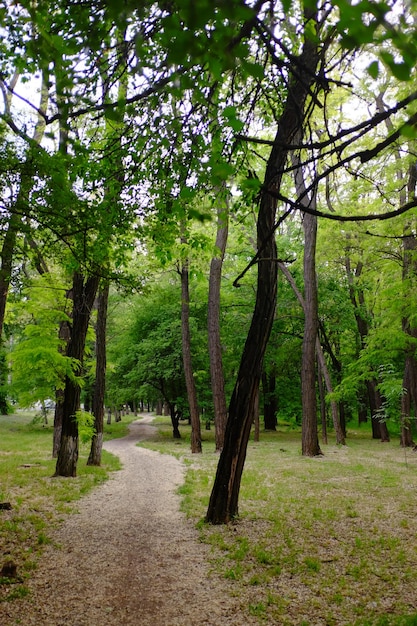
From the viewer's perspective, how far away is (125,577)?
436cm

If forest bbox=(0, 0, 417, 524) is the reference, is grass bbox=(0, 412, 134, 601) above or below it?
below

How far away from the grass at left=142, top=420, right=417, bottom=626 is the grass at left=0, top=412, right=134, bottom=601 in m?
2.07

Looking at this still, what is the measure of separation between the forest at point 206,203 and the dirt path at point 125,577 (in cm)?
115

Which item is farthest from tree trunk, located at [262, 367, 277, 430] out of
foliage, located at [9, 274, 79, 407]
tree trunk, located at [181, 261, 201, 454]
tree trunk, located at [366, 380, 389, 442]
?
foliage, located at [9, 274, 79, 407]

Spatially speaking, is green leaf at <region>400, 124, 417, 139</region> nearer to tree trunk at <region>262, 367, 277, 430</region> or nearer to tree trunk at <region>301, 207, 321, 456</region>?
tree trunk at <region>301, 207, 321, 456</region>

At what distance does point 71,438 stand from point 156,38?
836cm

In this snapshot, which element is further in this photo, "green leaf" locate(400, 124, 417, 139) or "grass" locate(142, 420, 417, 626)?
"grass" locate(142, 420, 417, 626)

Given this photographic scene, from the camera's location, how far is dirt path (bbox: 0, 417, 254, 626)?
3.58m

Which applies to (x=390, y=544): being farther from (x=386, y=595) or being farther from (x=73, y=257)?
(x=73, y=257)

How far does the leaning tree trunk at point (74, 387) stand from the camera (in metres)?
9.67

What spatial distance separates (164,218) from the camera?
5.61m

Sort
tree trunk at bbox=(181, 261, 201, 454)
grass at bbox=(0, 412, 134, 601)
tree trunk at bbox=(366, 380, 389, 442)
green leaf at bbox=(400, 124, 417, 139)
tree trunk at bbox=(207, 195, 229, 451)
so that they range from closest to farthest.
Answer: green leaf at bbox=(400, 124, 417, 139)
grass at bbox=(0, 412, 134, 601)
tree trunk at bbox=(207, 195, 229, 451)
tree trunk at bbox=(181, 261, 201, 454)
tree trunk at bbox=(366, 380, 389, 442)

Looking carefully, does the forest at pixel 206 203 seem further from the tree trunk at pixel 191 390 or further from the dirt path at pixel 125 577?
the dirt path at pixel 125 577

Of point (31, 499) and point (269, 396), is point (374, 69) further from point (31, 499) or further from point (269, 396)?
point (269, 396)
